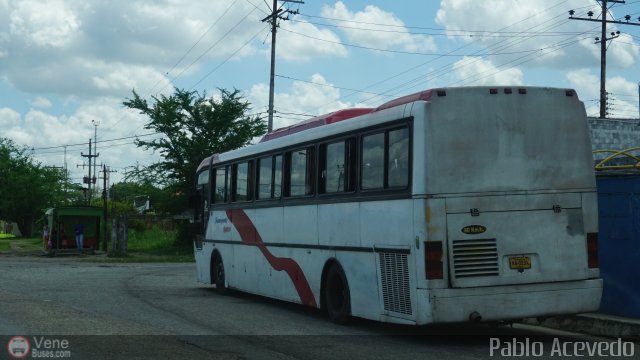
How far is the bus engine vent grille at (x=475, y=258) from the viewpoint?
→ 10281 mm

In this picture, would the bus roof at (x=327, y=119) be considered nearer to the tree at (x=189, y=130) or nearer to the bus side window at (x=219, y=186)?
the bus side window at (x=219, y=186)

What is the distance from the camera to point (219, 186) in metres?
18.7

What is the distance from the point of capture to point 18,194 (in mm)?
89812

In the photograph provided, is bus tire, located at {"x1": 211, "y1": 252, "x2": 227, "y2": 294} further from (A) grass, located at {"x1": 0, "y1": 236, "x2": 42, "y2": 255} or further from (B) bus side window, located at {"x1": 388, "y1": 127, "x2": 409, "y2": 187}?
(A) grass, located at {"x1": 0, "y1": 236, "x2": 42, "y2": 255}

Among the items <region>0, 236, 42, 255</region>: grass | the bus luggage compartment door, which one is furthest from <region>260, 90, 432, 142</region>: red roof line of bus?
<region>0, 236, 42, 255</region>: grass

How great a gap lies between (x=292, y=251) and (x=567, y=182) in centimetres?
529

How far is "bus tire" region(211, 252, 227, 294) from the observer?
60.8ft

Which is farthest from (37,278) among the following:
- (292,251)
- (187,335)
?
(187,335)

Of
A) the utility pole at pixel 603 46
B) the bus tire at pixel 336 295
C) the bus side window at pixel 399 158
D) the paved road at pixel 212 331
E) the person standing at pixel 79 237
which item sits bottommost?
the paved road at pixel 212 331

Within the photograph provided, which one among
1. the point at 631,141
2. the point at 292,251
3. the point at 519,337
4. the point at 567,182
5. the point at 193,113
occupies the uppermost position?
the point at 193,113

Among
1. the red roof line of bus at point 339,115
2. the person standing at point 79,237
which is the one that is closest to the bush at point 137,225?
the person standing at point 79,237

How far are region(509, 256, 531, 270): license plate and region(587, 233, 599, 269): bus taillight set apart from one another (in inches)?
35.7

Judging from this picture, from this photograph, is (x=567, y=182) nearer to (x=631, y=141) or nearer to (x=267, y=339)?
(x=267, y=339)

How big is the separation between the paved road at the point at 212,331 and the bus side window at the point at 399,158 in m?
2.12
